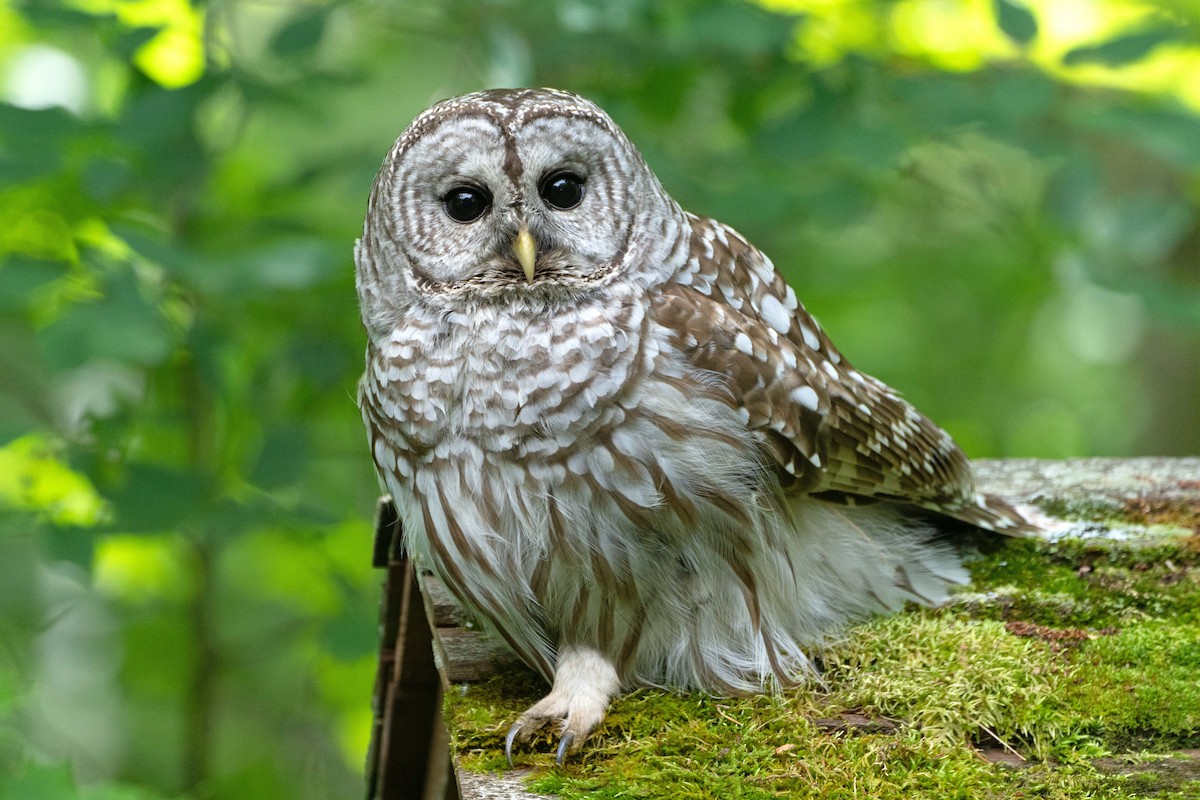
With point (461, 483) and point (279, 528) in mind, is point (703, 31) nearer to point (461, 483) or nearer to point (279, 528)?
point (461, 483)

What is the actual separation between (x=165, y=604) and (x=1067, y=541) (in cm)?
427

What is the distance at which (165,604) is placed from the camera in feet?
18.8

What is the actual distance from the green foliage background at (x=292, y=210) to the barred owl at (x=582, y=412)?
3.51ft

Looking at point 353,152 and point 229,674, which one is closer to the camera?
point 353,152

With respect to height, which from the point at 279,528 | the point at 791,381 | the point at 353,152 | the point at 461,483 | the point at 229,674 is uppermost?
the point at 353,152

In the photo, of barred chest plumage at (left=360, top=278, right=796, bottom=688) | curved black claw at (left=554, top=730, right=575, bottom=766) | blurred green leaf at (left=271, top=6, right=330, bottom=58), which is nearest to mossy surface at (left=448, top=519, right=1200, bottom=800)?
curved black claw at (left=554, top=730, right=575, bottom=766)

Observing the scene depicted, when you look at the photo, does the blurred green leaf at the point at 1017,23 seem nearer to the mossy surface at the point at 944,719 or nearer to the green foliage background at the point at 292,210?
the green foliage background at the point at 292,210

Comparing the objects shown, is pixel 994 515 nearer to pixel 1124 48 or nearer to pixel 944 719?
pixel 944 719

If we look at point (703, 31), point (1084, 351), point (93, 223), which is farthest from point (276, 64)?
point (1084, 351)

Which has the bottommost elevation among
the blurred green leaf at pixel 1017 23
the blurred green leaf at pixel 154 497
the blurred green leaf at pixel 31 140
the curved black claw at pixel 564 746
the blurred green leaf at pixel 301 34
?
the curved black claw at pixel 564 746

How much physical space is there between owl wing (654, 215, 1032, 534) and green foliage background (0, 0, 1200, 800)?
116cm

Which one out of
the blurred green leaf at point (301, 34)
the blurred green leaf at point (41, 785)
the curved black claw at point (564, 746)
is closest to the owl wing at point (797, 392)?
the curved black claw at point (564, 746)

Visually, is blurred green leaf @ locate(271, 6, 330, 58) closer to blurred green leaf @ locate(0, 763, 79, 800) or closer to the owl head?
the owl head

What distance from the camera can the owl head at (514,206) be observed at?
2.47 metres
